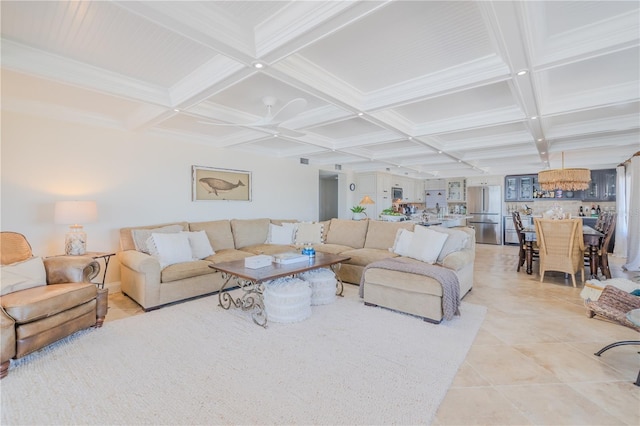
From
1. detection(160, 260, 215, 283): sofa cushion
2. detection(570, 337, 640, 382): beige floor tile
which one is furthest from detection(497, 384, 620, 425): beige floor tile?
detection(160, 260, 215, 283): sofa cushion

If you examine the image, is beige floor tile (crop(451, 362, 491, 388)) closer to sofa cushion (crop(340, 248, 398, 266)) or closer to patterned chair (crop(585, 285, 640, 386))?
patterned chair (crop(585, 285, 640, 386))

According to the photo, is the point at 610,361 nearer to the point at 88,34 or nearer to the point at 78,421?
the point at 78,421

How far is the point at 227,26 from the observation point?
2002 millimetres

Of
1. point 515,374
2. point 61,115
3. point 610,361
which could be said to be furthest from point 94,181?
point 610,361

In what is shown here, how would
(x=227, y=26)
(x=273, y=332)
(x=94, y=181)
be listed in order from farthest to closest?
(x=94, y=181) → (x=273, y=332) → (x=227, y=26)

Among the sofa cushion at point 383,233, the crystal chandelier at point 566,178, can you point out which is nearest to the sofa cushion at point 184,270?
the sofa cushion at point 383,233

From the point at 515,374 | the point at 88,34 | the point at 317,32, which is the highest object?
the point at 88,34

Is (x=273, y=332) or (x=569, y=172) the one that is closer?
(x=273, y=332)

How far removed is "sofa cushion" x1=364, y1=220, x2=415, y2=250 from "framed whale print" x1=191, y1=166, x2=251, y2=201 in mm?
2487

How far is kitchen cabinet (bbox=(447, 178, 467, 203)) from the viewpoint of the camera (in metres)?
9.86

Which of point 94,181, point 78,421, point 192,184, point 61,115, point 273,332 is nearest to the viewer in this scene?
point 78,421

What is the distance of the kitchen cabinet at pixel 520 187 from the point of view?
8.71m

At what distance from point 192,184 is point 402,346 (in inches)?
162

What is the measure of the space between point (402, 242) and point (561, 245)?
2.40 meters
